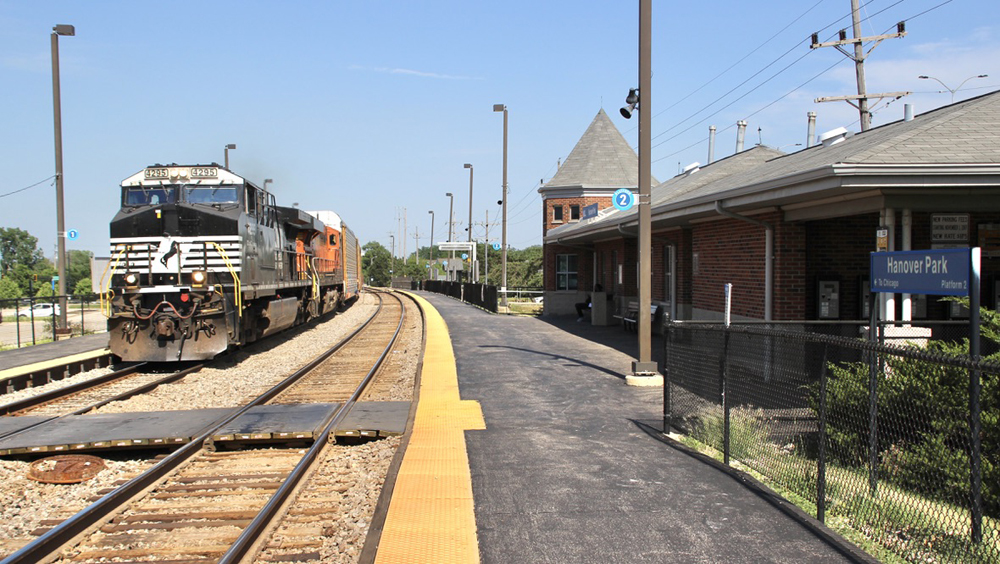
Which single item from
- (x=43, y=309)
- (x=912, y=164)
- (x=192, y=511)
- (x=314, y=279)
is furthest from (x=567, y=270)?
(x=43, y=309)

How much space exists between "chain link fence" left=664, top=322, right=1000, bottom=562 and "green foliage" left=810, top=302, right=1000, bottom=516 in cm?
1

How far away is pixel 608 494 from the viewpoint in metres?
6.06

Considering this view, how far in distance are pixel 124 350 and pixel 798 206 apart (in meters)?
12.0

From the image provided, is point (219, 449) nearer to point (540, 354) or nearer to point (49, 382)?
point (49, 382)

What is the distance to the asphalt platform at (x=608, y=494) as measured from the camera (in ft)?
16.1

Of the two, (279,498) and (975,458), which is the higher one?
(975,458)

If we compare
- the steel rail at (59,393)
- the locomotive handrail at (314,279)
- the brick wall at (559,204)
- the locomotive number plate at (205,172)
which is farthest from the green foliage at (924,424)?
the brick wall at (559,204)

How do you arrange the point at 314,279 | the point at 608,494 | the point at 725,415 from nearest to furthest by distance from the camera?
the point at 608,494 → the point at 725,415 → the point at 314,279

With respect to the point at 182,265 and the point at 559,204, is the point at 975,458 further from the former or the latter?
the point at 559,204

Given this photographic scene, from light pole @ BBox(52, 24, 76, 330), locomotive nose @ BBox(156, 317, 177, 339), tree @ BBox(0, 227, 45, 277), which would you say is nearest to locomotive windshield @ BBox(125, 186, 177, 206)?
locomotive nose @ BBox(156, 317, 177, 339)

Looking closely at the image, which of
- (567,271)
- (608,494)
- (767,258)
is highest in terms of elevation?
(767,258)

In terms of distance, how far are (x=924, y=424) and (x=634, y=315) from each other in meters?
14.5

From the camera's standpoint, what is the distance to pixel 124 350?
13.8 meters

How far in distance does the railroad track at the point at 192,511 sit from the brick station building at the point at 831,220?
7055 mm
